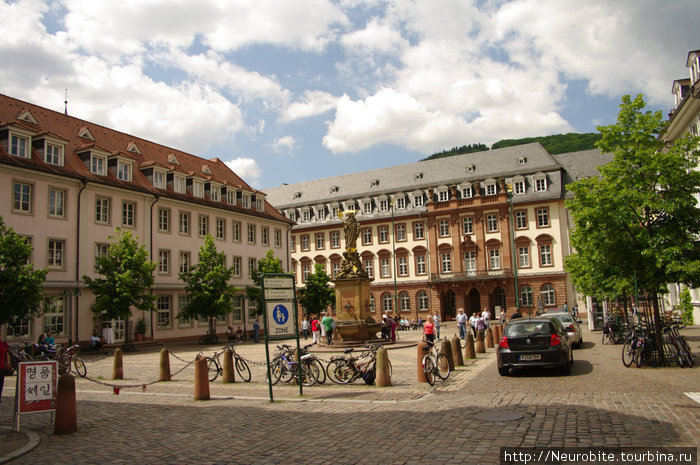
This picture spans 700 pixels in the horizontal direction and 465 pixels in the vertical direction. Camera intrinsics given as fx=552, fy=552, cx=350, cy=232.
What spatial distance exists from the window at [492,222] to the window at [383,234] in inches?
480

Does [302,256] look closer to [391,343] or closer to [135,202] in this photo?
[135,202]

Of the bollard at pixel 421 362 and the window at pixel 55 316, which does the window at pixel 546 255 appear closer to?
the window at pixel 55 316

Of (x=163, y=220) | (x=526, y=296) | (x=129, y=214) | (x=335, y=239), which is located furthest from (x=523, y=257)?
(x=129, y=214)

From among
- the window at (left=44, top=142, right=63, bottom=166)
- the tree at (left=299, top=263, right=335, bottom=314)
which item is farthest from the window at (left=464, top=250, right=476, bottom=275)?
the window at (left=44, top=142, right=63, bottom=166)

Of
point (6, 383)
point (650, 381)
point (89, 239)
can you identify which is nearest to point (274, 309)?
point (650, 381)

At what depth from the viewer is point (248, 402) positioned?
11.8 m

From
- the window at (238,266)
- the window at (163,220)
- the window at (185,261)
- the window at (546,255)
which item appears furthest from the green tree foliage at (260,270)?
the window at (546,255)

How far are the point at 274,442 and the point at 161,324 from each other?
3213 centimetres

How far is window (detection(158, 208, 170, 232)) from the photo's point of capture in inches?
1521

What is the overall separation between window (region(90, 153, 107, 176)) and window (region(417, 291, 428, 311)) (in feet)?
123

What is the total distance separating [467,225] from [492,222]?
2.77 metres

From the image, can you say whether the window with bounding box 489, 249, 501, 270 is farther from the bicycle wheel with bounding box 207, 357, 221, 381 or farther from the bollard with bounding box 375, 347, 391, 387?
the bollard with bounding box 375, 347, 391, 387

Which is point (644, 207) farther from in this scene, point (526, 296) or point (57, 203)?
point (526, 296)

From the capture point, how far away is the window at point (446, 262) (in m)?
61.0
